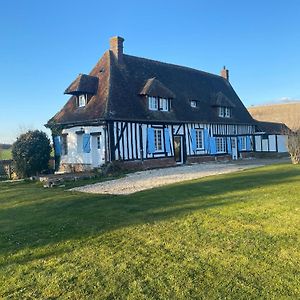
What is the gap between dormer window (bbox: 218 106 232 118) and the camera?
23859mm

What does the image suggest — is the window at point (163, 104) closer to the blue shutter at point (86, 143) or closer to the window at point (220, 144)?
the blue shutter at point (86, 143)

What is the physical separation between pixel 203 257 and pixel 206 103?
19.9m

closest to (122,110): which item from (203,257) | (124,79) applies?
(124,79)

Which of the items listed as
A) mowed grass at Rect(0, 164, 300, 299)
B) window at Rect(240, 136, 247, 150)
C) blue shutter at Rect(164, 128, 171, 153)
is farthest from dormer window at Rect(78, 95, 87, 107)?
window at Rect(240, 136, 247, 150)

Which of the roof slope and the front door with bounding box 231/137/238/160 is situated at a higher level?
the roof slope

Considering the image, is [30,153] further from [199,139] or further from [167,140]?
[199,139]

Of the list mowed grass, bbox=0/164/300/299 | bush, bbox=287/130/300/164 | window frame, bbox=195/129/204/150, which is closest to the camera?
mowed grass, bbox=0/164/300/299

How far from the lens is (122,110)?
56.3 feet

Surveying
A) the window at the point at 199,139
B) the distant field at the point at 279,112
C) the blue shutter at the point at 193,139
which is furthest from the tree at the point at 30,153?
the distant field at the point at 279,112

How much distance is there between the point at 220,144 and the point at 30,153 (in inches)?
495

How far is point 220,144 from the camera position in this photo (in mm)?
23453

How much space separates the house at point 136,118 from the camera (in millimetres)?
17047

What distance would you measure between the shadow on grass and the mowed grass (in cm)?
2

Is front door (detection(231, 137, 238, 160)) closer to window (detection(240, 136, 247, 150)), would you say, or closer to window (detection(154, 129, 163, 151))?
window (detection(240, 136, 247, 150))
